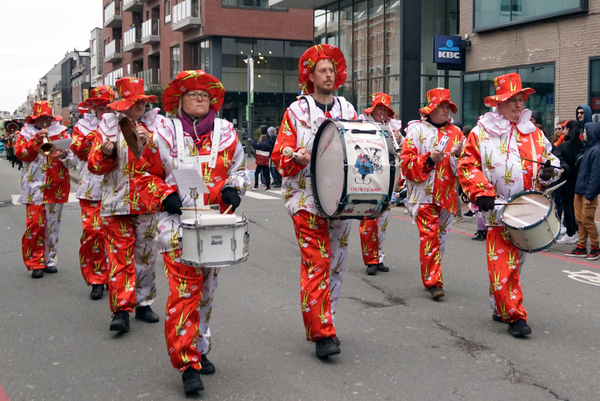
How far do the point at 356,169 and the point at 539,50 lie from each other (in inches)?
585

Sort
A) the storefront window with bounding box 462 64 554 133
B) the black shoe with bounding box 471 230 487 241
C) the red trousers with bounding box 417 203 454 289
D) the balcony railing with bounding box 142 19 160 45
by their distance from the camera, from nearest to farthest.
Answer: the red trousers with bounding box 417 203 454 289
the black shoe with bounding box 471 230 487 241
the storefront window with bounding box 462 64 554 133
the balcony railing with bounding box 142 19 160 45

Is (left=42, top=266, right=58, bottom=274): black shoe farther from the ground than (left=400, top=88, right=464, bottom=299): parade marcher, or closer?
closer

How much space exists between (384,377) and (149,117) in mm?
2841

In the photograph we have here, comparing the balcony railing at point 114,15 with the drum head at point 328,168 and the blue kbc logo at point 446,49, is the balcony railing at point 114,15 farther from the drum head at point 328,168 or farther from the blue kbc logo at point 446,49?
the drum head at point 328,168

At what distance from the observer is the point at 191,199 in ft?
14.1

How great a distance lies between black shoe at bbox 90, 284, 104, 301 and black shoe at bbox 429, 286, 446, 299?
325cm

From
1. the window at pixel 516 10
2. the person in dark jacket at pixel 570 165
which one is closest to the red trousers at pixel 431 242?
the person in dark jacket at pixel 570 165

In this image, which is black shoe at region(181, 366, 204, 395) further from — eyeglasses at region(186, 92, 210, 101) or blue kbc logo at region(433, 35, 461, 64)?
blue kbc logo at region(433, 35, 461, 64)

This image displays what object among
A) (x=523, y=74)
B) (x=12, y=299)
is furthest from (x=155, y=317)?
(x=523, y=74)

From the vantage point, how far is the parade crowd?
4.32 m

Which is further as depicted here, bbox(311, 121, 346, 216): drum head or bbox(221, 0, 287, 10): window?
bbox(221, 0, 287, 10): window

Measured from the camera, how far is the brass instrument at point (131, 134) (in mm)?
3965

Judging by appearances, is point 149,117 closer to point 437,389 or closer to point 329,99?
point 329,99

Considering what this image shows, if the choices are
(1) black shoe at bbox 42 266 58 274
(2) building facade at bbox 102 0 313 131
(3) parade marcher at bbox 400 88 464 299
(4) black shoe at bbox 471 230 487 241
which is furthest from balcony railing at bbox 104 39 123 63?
(3) parade marcher at bbox 400 88 464 299
